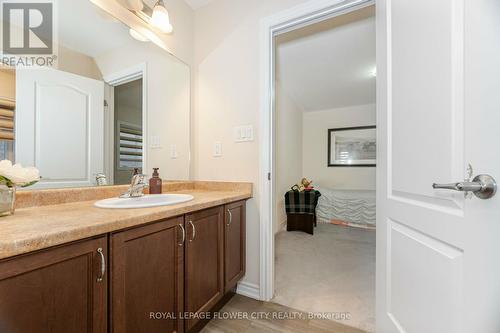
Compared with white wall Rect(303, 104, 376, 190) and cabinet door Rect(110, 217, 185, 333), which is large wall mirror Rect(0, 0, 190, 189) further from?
white wall Rect(303, 104, 376, 190)

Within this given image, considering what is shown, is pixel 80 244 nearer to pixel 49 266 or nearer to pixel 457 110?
pixel 49 266

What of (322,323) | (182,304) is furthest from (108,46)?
(322,323)

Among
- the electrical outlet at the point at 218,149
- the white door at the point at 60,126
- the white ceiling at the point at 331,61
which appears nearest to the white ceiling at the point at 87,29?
the white door at the point at 60,126

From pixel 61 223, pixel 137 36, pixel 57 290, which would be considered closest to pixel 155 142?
pixel 137 36

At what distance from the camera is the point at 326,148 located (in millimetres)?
4516

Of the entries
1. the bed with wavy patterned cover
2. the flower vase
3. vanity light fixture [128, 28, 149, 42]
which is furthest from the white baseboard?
the bed with wavy patterned cover

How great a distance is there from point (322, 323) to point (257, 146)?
1295 mm

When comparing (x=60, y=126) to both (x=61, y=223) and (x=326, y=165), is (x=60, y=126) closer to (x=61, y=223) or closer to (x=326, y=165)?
(x=61, y=223)

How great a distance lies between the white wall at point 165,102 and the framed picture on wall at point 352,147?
342 cm

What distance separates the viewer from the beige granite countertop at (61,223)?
0.55 m

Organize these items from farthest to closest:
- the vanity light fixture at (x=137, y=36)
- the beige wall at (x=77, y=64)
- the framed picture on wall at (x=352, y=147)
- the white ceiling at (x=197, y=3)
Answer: the framed picture on wall at (x=352, y=147), the white ceiling at (x=197, y=3), the vanity light fixture at (x=137, y=36), the beige wall at (x=77, y=64)

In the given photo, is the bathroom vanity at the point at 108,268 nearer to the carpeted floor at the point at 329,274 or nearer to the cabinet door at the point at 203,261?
the cabinet door at the point at 203,261

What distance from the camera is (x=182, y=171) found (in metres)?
1.89

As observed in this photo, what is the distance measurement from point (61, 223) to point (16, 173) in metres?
0.29
